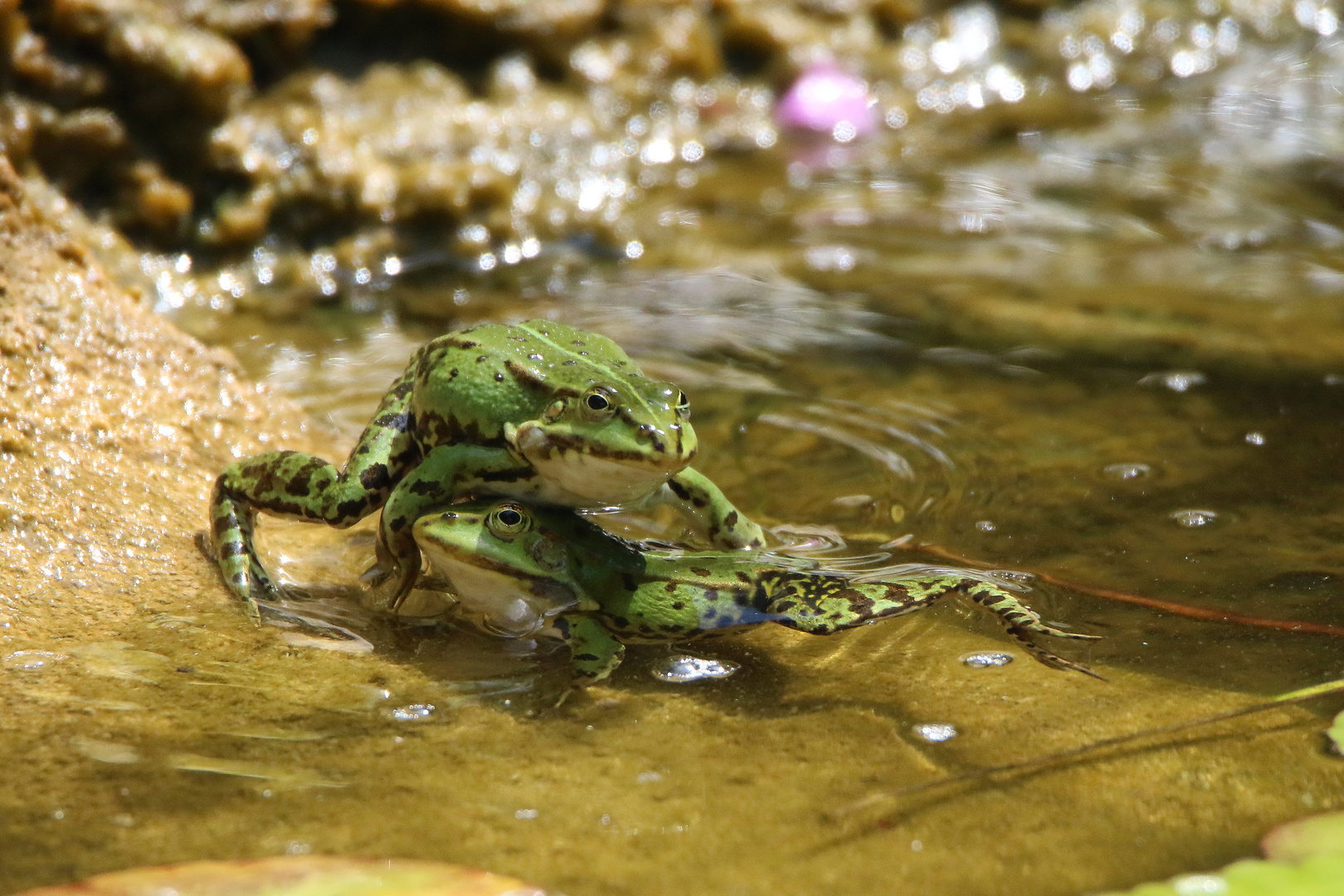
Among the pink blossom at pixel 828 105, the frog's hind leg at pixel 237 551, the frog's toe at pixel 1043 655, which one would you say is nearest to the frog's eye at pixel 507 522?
the frog's hind leg at pixel 237 551

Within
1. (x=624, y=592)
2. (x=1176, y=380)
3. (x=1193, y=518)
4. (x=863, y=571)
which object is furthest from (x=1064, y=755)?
(x=1176, y=380)

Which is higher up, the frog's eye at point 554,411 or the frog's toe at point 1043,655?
the frog's eye at point 554,411

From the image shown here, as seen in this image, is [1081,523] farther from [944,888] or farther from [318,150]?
[318,150]

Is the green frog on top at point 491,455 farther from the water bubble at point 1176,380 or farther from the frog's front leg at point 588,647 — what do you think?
the water bubble at point 1176,380

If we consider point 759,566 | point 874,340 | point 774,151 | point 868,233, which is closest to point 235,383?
point 759,566

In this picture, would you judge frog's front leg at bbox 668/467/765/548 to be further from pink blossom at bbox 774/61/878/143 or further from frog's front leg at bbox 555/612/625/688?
pink blossom at bbox 774/61/878/143

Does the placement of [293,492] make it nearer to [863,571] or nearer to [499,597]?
[499,597]

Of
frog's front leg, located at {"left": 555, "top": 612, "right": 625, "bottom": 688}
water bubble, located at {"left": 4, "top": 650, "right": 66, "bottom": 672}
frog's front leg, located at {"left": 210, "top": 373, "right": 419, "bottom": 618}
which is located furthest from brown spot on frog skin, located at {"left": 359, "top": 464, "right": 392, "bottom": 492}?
water bubble, located at {"left": 4, "top": 650, "right": 66, "bottom": 672}
